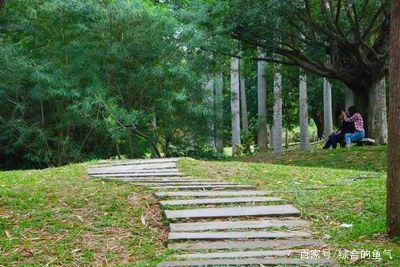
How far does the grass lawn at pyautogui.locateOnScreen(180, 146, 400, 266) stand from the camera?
4.02m

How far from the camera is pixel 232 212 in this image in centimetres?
476

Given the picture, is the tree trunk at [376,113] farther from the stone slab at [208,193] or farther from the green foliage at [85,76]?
the stone slab at [208,193]

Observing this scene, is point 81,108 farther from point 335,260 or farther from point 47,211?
point 335,260

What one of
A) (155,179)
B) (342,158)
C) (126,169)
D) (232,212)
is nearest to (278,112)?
(342,158)

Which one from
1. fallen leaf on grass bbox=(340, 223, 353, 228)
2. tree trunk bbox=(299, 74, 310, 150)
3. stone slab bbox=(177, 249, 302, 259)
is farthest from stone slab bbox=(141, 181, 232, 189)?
tree trunk bbox=(299, 74, 310, 150)

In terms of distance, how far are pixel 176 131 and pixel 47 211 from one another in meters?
8.48

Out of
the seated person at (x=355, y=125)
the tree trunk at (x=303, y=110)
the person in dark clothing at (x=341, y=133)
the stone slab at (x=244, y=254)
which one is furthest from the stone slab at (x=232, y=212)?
the tree trunk at (x=303, y=110)

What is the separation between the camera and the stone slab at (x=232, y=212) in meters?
4.68

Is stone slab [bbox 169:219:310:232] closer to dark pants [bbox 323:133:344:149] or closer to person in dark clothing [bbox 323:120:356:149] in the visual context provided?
person in dark clothing [bbox 323:120:356:149]

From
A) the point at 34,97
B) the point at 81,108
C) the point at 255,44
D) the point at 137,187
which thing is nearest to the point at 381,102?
the point at 255,44

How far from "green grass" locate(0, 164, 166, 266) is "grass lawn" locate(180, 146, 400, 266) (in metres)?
1.40

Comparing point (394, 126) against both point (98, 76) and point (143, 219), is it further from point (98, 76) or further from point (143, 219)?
point (98, 76)

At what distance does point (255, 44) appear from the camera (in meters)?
13.3

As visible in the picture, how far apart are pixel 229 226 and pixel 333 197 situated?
154 centimetres
